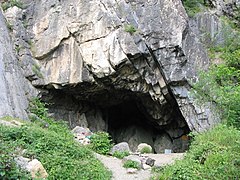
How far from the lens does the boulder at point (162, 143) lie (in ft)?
62.5

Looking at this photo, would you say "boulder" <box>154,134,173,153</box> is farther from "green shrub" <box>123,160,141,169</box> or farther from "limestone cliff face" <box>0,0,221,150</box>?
"green shrub" <box>123,160,141,169</box>

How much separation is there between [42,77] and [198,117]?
737 centimetres

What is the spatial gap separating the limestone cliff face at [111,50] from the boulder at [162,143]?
3.72m

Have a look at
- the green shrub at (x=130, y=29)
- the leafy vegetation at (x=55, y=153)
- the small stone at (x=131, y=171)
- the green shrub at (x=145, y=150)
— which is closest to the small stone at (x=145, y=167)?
the small stone at (x=131, y=171)

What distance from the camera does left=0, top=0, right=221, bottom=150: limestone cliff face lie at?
584 inches

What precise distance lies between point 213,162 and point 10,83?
821 centimetres

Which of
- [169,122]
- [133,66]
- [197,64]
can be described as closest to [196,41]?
[197,64]

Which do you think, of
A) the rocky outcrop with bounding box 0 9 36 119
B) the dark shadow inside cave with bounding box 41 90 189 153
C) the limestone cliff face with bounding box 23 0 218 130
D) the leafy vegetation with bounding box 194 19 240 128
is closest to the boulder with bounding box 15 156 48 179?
the rocky outcrop with bounding box 0 9 36 119

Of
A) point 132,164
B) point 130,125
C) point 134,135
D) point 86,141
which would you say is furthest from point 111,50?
point 130,125

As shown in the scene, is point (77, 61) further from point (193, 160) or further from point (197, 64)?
point (193, 160)

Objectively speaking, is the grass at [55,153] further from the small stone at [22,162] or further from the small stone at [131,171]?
the small stone at [131,171]

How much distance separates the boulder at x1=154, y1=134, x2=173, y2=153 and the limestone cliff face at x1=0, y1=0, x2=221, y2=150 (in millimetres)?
3721

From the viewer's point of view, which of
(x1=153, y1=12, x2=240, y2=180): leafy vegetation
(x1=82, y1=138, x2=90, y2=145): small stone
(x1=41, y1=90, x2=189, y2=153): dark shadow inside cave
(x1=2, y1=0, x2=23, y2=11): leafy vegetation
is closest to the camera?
(x1=153, y1=12, x2=240, y2=180): leafy vegetation

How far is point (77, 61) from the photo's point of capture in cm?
1503
